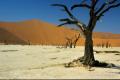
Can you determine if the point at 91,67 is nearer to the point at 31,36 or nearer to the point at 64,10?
the point at 64,10

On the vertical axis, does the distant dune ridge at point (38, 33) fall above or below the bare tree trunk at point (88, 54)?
above

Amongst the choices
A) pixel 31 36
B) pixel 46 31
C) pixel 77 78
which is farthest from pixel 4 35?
pixel 77 78

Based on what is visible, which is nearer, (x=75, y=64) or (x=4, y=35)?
(x=75, y=64)

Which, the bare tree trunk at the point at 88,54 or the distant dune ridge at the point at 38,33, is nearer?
the bare tree trunk at the point at 88,54

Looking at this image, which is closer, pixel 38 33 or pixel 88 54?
pixel 88 54

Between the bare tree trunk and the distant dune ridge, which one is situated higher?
the distant dune ridge

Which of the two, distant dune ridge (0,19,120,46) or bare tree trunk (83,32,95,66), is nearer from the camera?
bare tree trunk (83,32,95,66)

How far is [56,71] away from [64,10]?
16.6 ft

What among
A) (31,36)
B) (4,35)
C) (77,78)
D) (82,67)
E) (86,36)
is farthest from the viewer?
(31,36)

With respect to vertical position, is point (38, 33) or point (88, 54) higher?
point (38, 33)

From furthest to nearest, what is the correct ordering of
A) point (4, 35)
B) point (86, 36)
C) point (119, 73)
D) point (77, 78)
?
1. point (4, 35)
2. point (86, 36)
3. point (119, 73)
4. point (77, 78)

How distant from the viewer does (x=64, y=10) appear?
71.0ft

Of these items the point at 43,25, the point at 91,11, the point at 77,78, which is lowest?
the point at 77,78

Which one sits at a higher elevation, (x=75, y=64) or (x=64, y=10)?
(x=64, y=10)
